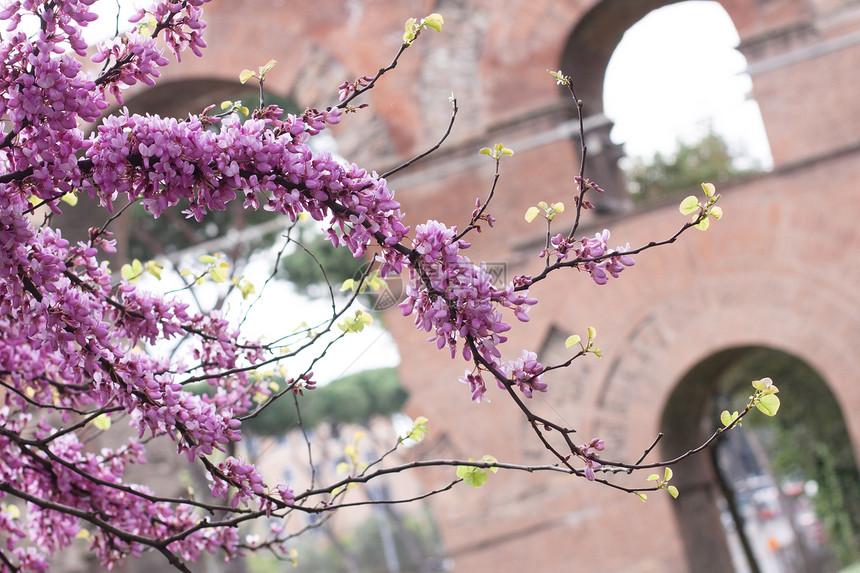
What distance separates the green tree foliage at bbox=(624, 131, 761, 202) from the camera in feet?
52.7

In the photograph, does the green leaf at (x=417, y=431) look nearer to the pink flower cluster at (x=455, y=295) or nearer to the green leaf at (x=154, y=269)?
the pink flower cluster at (x=455, y=295)

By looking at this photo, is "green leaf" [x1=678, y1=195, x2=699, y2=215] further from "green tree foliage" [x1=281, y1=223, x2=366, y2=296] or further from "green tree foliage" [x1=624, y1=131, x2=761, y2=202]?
"green tree foliage" [x1=281, y1=223, x2=366, y2=296]

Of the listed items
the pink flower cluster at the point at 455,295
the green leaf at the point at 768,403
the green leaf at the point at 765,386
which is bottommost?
the green leaf at the point at 768,403

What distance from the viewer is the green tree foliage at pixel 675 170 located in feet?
52.7

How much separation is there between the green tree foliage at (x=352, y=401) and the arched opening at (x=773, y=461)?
876 cm

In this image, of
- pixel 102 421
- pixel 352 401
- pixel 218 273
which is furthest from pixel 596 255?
pixel 352 401

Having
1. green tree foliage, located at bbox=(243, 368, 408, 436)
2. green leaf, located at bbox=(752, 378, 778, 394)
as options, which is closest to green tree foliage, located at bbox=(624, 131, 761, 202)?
green tree foliage, located at bbox=(243, 368, 408, 436)

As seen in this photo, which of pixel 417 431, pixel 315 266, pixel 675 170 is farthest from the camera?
pixel 315 266

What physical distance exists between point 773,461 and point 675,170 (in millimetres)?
4990

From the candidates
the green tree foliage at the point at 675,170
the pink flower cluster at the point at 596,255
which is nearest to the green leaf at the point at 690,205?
the pink flower cluster at the point at 596,255

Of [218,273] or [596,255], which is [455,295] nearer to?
[596,255]

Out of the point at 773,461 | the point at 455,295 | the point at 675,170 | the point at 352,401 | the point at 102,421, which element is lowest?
the point at 455,295

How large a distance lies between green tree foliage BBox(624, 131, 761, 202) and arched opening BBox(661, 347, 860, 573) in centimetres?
335

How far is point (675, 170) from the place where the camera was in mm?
16703
